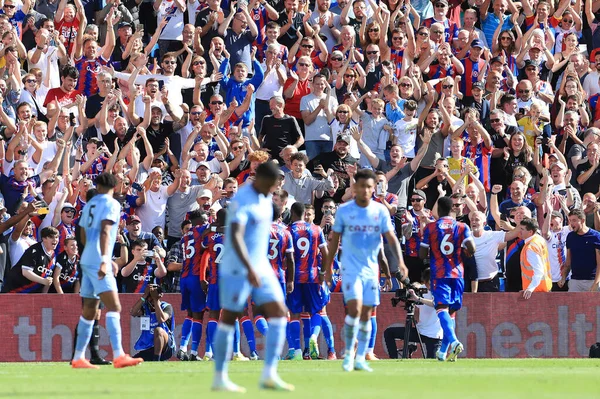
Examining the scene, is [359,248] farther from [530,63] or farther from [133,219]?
[530,63]

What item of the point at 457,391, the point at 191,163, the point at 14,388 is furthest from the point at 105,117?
the point at 457,391

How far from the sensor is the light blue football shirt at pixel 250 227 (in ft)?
37.1

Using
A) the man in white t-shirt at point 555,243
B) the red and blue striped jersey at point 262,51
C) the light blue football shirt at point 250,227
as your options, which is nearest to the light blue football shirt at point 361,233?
the light blue football shirt at point 250,227

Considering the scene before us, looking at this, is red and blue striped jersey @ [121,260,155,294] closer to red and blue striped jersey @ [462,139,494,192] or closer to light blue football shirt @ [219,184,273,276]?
red and blue striped jersey @ [462,139,494,192]

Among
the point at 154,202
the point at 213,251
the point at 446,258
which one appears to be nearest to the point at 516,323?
the point at 446,258

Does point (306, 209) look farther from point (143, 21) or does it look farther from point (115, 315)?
point (143, 21)

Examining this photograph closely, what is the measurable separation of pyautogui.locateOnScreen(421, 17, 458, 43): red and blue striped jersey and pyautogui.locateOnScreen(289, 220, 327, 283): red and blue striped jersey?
29.4 ft

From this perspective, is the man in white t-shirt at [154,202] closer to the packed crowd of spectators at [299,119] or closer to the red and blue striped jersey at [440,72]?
the packed crowd of spectators at [299,119]

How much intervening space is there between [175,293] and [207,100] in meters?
6.13

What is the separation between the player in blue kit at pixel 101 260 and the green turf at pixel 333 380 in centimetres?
50

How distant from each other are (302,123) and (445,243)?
7.65m

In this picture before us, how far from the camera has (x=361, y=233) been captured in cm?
1482

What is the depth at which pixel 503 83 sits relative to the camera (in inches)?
1039

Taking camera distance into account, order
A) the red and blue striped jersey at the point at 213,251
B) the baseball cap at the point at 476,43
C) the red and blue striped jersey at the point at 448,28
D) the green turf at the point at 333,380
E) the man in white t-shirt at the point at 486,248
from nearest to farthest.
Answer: the green turf at the point at 333,380 → the red and blue striped jersey at the point at 213,251 → the man in white t-shirt at the point at 486,248 → the baseball cap at the point at 476,43 → the red and blue striped jersey at the point at 448,28
